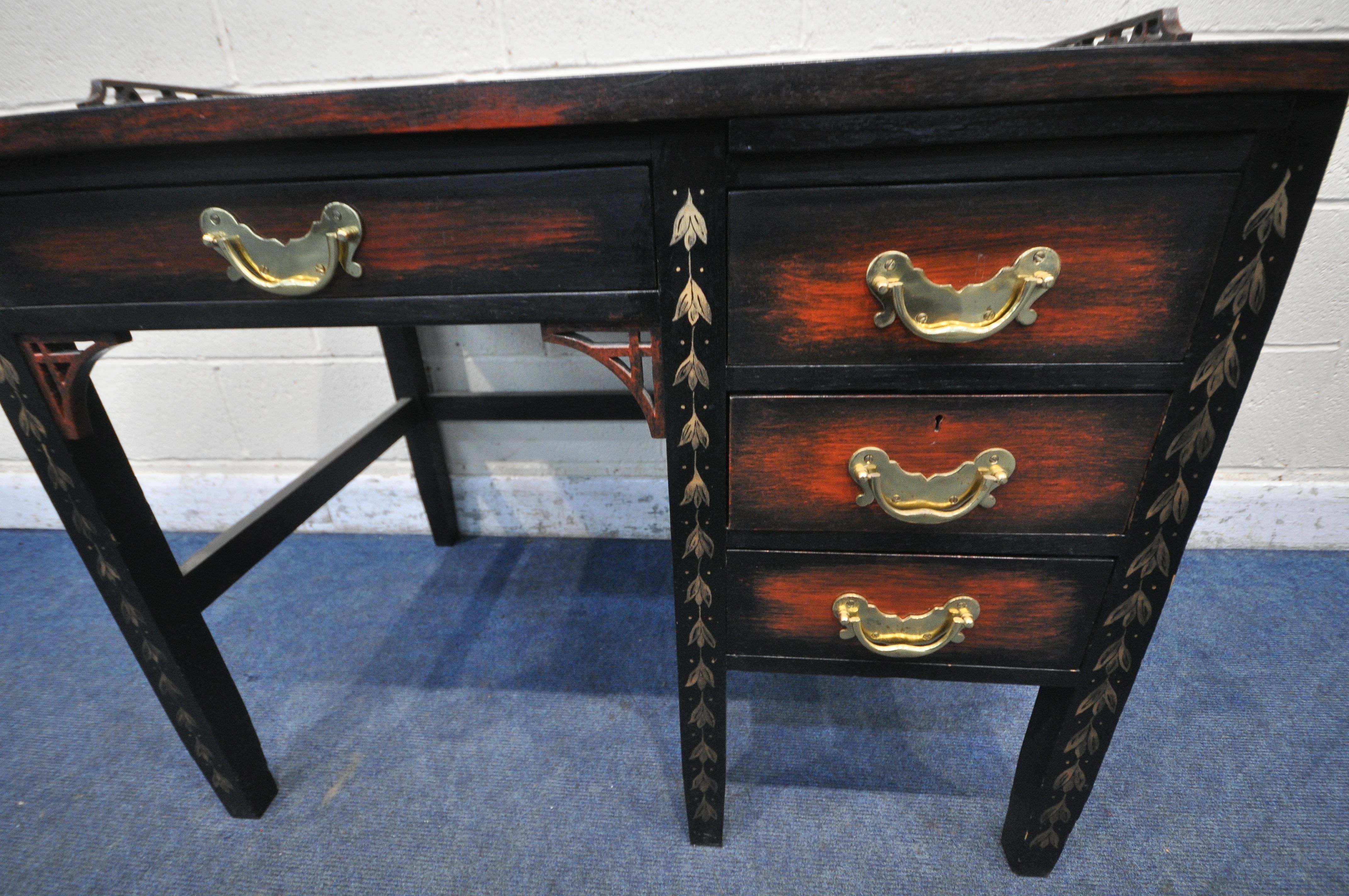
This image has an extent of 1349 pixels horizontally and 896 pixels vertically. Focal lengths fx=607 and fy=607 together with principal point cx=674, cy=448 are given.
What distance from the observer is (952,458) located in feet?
1.77

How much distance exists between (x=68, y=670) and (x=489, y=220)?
128cm

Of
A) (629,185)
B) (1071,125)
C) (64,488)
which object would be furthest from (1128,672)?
(64,488)

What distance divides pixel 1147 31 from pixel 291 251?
820mm

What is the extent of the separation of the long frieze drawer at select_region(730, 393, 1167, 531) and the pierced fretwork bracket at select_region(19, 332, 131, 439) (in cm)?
63

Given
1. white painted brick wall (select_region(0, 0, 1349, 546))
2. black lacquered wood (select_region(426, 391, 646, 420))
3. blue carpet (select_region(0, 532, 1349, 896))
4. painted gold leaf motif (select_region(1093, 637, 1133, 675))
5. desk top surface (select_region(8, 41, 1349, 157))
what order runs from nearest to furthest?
desk top surface (select_region(8, 41, 1349, 157))
painted gold leaf motif (select_region(1093, 637, 1133, 675))
blue carpet (select_region(0, 532, 1349, 896))
white painted brick wall (select_region(0, 0, 1349, 546))
black lacquered wood (select_region(426, 391, 646, 420))

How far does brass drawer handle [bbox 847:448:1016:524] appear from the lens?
53 centimetres

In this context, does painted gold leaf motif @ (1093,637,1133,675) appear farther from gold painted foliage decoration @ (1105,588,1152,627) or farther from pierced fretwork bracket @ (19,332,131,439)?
pierced fretwork bracket @ (19,332,131,439)

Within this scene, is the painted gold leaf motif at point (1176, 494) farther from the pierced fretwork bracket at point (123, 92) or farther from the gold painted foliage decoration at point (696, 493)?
the pierced fretwork bracket at point (123, 92)

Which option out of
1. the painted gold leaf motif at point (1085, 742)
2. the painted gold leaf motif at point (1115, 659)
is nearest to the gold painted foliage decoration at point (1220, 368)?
the painted gold leaf motif at point (1115, 659)

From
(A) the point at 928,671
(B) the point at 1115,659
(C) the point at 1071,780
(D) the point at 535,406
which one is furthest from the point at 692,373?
(D) the point at 535,406

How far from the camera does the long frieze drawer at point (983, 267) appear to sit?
449 millimetres

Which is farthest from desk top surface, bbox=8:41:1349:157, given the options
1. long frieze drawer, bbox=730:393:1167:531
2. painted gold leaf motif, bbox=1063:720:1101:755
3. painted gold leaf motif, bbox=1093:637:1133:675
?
painted gold leaf motif, bbox=1063:720:1101:755

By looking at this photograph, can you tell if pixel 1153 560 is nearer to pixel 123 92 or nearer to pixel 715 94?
pixel 715 94

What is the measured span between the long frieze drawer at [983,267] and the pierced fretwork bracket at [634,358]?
10 centimetres
